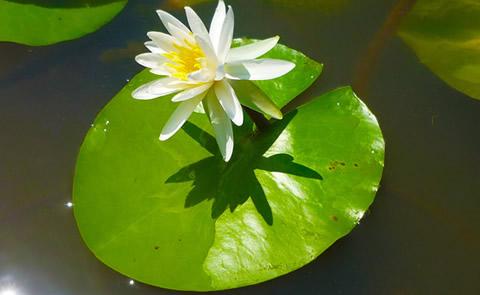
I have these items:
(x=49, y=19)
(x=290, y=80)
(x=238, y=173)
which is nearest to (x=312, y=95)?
(x=290, y=80)

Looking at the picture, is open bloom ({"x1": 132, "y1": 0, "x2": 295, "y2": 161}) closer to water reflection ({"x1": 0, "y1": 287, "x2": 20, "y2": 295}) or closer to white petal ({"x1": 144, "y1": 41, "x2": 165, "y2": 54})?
white petal ({"x1": 144, "y1": 41, "x2": 165, "y2": 54})

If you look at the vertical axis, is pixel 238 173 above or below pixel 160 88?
below

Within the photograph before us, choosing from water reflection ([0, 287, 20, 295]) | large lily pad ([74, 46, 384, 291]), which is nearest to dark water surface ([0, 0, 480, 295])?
water reflection ([0, 287, 20, 295])

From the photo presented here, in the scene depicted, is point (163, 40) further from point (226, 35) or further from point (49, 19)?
point (49, 19)

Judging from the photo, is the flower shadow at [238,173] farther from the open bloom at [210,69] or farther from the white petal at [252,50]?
the white petal at [252,50]

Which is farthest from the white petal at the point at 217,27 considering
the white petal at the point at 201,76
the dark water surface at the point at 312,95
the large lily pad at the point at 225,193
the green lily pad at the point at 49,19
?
the green lily pad at the point at 49,19

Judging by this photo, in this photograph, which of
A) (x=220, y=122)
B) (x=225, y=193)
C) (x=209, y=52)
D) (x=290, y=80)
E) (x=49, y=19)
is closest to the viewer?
(x=209, y=52)
